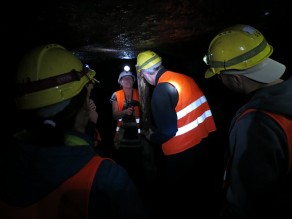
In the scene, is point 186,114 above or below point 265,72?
below

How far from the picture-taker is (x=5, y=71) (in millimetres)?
2744

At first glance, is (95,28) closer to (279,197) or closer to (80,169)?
(80,169)

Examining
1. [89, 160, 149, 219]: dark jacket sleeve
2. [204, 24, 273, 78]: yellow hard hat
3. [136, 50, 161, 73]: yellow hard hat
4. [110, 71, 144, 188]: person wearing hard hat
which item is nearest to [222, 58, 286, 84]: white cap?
[204, 24, 273, 78]: yellow hard hat

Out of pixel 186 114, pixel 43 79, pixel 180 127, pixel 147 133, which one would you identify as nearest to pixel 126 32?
pixel 186 114

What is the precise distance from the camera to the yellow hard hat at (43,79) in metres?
1.33

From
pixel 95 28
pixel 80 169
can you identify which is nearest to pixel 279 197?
pixel 80 169

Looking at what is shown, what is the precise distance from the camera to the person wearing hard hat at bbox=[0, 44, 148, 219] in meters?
1.14

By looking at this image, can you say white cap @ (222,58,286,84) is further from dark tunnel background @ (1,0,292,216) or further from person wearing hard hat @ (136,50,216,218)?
person wearing hard hat @ (136,50,216,218)

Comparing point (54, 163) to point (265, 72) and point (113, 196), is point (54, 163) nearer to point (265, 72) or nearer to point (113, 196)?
point (113, 196)

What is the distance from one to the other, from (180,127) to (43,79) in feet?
8.43

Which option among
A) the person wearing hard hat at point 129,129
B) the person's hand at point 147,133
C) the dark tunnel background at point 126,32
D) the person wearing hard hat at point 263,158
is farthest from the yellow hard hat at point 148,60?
the person wearing hard hat at point 263,158

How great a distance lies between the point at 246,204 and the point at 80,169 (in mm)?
1091

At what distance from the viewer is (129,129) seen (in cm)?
530

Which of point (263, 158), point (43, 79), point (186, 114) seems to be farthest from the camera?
point (186, 114)
